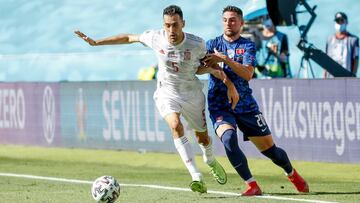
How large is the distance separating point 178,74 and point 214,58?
0.86 metres

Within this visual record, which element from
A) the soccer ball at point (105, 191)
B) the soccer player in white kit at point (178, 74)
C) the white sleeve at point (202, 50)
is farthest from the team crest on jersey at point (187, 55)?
the soccer ball at point (105, 191)

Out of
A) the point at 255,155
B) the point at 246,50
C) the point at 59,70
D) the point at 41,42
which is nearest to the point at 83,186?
the point at 246,50

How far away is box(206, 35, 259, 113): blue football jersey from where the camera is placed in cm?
1262

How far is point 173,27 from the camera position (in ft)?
41.3

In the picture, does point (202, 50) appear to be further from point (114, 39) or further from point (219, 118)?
point (114, 39)

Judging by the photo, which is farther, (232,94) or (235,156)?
(235,156)

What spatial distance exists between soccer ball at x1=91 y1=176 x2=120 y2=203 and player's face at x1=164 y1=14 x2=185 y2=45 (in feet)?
6.45

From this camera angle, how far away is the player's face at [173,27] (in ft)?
41.2

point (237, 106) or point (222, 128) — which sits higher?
point (237, 106)

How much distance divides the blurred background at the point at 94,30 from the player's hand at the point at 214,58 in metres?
8.36

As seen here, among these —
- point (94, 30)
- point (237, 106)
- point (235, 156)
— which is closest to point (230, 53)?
point (237, 106)

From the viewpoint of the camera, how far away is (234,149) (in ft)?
41.3

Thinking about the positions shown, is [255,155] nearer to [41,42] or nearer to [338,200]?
[338,200]

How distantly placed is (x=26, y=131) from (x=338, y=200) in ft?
39.5
